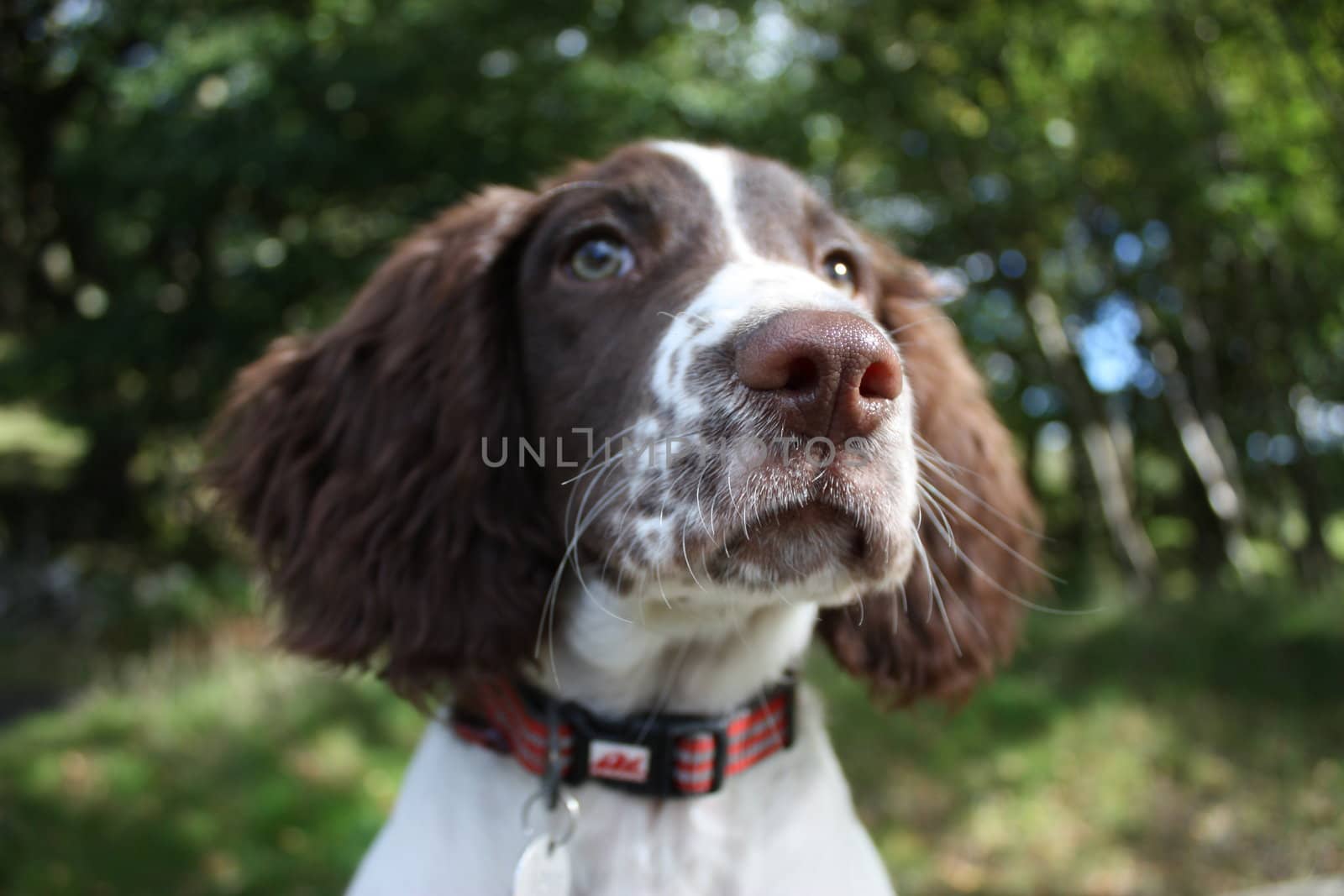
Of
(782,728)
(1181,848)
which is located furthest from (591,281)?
(1181,848)

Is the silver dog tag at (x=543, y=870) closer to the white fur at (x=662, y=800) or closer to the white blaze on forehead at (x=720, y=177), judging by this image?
the white fur at (x=662, y=800)

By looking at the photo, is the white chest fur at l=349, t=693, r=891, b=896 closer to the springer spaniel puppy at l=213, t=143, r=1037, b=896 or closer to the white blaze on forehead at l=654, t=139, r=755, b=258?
the springer spaniel puppy at l=213, t=143, r=1037, b=896

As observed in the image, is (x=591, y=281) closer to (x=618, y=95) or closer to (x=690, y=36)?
(x=618, y=95)

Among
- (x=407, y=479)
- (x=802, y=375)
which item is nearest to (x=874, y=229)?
(x=407, y=479)

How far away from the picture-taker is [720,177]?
1.82 meters

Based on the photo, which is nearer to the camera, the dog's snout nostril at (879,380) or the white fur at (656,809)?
the dog's snout nostril at (879,380)

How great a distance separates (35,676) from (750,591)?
9643 millimetres

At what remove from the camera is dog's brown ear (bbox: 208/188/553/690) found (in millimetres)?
1718

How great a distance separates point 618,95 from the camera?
5.72 m

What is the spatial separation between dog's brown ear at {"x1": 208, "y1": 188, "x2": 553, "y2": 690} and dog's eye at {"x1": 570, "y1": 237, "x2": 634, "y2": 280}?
0.59ft

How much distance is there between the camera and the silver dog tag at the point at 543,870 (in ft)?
4.71

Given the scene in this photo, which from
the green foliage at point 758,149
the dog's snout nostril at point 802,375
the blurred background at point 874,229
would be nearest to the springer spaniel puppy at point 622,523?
the dog's snout nostril at point 802,375

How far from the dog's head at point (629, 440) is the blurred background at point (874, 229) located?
0.66 metres

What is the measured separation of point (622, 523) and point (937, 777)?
3.53 metres
